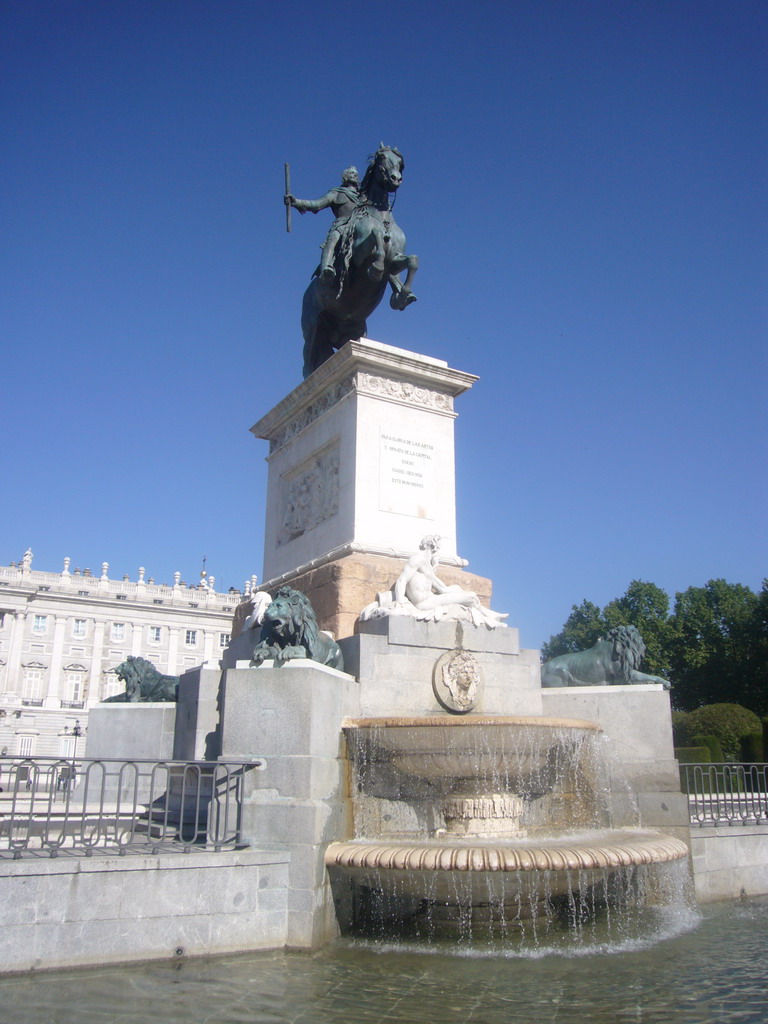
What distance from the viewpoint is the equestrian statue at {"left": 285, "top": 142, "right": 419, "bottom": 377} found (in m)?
14.2

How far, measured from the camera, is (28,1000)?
243 inches

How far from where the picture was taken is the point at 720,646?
5481 centimetres

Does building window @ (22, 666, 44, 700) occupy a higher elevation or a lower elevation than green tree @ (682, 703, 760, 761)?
higher

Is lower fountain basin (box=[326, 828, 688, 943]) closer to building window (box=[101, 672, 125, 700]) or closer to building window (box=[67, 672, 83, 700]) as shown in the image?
building window (box=[101, 672, 125, 700])

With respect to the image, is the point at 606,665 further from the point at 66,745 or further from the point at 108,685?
the point at 108,685

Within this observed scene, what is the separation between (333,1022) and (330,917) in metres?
2.43

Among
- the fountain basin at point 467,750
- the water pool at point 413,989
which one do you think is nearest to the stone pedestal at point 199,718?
the fountain basin at point 467,750

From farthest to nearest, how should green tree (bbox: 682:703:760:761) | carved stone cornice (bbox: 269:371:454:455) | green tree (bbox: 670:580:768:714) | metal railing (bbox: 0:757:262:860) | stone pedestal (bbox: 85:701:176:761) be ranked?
green tree (bbox: 670:580:768:714), green tree (bbox: 682:703:760:761), carved stone cornice (bbox: 269:371:454:455), stone pedestal (bbox: 85:701:176:761), metal railing (bbox: 0:757:262:860)

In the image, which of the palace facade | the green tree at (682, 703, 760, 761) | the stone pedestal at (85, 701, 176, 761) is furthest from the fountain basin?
the palace facade

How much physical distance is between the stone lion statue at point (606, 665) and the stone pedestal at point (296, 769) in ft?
13.1

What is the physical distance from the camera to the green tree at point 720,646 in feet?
172

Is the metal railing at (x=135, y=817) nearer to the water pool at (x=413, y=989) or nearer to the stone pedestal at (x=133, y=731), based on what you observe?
the stone pedestal at (x=133, y=731)

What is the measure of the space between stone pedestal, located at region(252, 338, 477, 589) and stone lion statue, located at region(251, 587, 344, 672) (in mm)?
2258

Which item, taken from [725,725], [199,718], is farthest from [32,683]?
[199,718]
